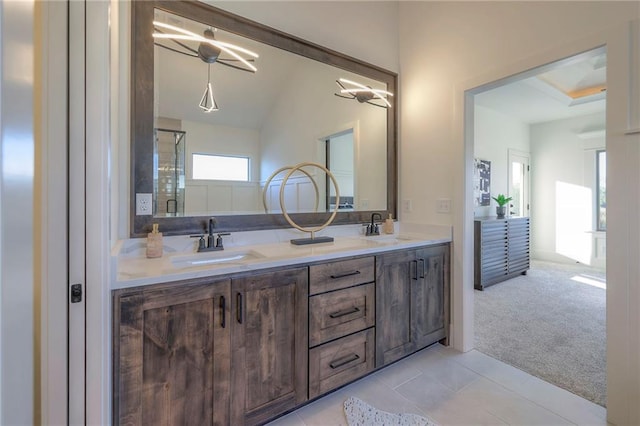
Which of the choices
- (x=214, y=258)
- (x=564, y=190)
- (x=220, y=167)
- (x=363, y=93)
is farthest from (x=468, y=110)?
(x=564, y=190)

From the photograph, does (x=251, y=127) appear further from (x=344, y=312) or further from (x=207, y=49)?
(x=344, y=312)

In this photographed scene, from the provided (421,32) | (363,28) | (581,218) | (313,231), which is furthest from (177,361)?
(581,218)

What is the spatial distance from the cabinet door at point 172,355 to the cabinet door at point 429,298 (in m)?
1.33

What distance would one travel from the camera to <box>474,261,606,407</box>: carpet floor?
6.03 feet

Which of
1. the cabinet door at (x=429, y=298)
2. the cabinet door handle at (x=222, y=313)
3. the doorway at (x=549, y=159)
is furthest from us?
the doorway at (x=549, y=159)

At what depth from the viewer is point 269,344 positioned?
52.3 inches

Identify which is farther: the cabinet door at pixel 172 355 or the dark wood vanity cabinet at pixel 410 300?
the dark wood vanity cabinet at pixel 410 300

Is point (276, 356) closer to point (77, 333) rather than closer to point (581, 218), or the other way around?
point (77, 333)

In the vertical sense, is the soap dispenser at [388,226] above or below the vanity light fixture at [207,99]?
below

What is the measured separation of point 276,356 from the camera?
1.35m

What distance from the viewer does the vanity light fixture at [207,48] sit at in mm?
1582

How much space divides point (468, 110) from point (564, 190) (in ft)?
14.4

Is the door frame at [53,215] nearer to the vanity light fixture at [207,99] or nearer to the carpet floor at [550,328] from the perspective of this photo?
the vanity light fixture at [207,99]

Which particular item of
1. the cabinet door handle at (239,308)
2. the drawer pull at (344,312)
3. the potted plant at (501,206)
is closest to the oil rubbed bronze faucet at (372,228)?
the drawer pull at (344,312)
